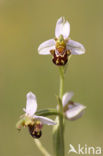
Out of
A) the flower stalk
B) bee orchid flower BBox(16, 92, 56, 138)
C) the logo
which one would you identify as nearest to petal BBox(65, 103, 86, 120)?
the flower stalk

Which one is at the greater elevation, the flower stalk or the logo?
the flower stalk

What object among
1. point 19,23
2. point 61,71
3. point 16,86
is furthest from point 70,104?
point 19,23

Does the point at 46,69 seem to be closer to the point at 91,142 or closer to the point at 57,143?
the point at 91,142

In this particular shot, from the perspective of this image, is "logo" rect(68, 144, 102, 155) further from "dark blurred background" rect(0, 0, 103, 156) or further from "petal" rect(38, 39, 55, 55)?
"petal" rect(38, 39, 55, 55)

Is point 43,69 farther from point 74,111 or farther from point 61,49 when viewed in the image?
point 61,49

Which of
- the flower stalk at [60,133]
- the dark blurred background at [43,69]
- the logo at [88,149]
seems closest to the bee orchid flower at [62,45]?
the flower stalk at [60,133]
